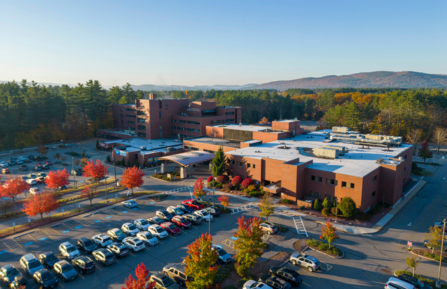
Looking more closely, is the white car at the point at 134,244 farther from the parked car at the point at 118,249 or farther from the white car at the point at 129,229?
the white car at the point at 129,229

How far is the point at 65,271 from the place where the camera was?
2486cm

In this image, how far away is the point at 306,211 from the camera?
133 ft

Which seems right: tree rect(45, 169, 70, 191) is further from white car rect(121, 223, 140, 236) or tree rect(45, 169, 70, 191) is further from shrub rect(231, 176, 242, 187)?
shrub rect(231, 176, 242, 187)

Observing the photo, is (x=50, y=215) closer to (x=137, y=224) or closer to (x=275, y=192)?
(x=137, y=224)

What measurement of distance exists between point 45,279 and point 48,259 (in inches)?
151

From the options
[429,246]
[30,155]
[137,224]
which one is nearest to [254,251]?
[137,224]

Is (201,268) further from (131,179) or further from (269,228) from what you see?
(131,179)

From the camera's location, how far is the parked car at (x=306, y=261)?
85.5 feet

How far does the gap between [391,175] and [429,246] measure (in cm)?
1437

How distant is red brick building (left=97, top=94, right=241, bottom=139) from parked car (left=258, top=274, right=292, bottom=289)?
6214 cm

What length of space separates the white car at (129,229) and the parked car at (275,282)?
659 inches

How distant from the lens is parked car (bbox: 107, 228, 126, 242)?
31.9 metres

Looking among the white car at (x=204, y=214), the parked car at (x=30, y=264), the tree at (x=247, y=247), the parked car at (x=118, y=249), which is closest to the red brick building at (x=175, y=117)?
the white car at (x=204, y=214)

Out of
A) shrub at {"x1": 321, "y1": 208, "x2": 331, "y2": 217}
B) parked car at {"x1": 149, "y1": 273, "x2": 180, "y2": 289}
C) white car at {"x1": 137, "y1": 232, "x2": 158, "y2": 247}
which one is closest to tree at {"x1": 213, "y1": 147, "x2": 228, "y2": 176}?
shrub at {"x1": 321, "y1": 208, "x2": 331, "y2": 217}
